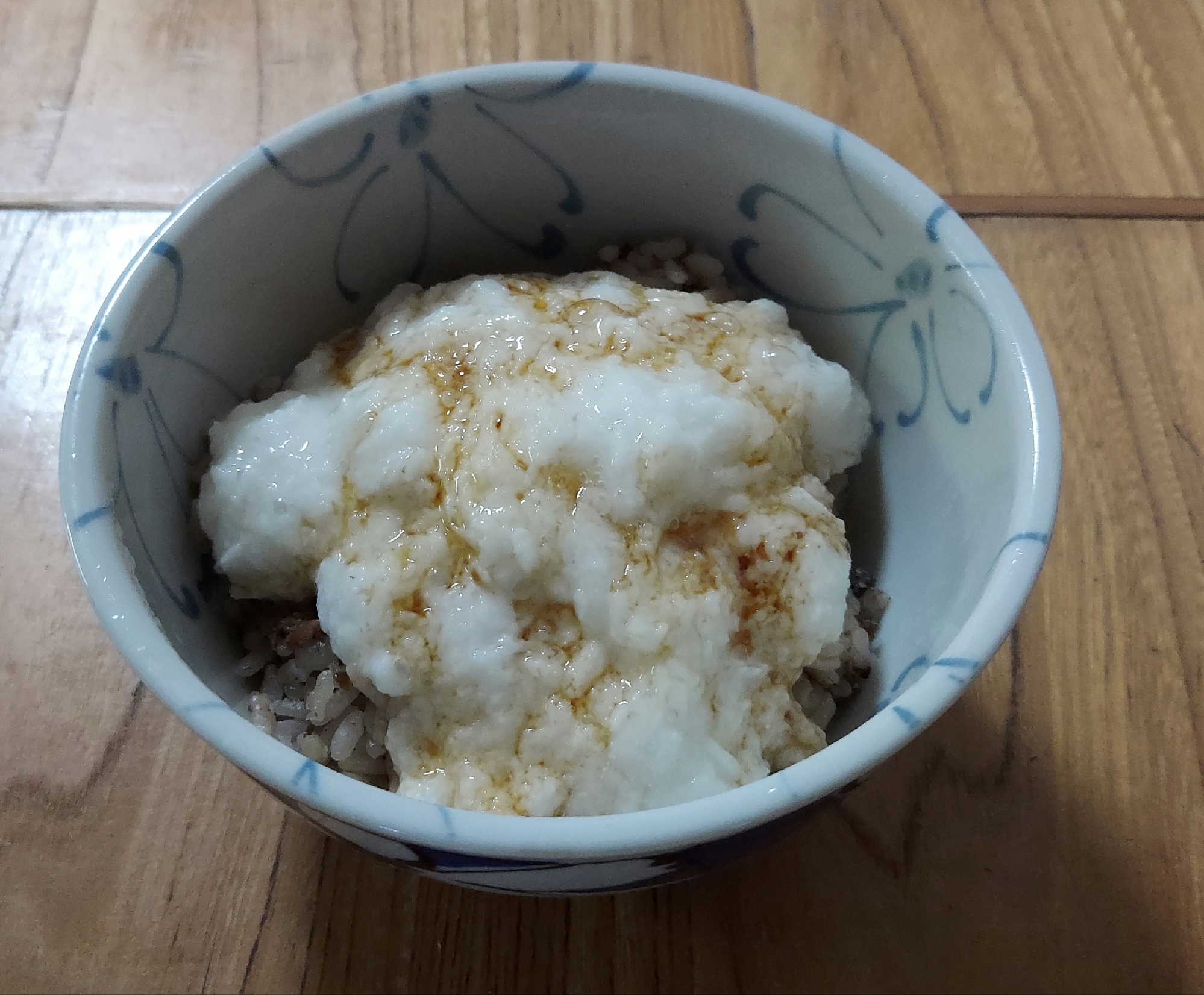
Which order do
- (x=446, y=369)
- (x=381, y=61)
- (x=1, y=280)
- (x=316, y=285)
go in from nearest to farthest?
(x=446, y=369) < (x=316, y=285) < (x=1, y=280) < (x=381, y=61)

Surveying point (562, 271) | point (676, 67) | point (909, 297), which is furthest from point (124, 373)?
point (676, 67)

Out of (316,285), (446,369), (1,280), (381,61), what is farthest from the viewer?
(381,61)

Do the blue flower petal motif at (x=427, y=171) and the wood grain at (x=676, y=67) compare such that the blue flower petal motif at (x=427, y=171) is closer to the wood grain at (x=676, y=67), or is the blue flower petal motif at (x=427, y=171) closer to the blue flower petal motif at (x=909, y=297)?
the blue flower petal motif at (x=909, y=297)

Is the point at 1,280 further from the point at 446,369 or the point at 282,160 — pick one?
the point at 446,369

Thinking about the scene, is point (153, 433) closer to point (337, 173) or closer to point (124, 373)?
point (124, 373)

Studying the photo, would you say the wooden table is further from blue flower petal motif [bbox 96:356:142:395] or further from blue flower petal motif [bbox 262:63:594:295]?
blue flower petal motif [bbox 262:63:594:295]

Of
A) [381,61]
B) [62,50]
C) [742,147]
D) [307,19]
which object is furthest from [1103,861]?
[62,50]
